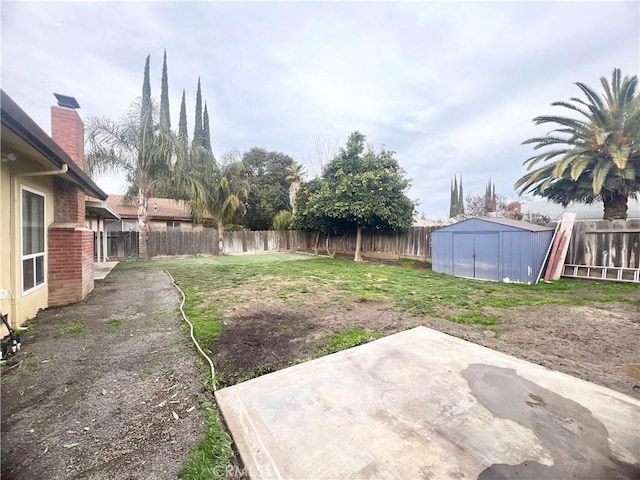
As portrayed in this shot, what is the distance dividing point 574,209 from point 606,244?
573 inches

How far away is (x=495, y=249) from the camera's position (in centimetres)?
835

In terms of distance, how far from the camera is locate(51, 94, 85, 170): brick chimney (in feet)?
19.3

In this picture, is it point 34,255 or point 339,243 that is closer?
point 34,255

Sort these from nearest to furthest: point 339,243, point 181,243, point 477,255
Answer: point 477,255 → point 181,243 → point 339,243

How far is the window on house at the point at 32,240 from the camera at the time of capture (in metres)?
4.10

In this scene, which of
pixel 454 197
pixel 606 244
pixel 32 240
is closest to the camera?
pixel 32 240

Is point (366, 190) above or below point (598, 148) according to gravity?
below

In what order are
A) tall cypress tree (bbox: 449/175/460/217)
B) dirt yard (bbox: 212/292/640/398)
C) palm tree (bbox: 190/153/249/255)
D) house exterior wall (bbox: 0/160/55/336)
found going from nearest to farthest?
dirt yard (bbox: 212/292/640/398) < house exterior wall (bbox: 0/160/55/336) < palm tree (bbox: 190/153/249/255) < tall cypress tree (bbox: 449/175/460/217)

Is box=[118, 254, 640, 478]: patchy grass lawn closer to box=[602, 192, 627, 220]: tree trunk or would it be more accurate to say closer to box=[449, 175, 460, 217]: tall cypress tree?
box=[602, 192, 627, 220]: tree trunk

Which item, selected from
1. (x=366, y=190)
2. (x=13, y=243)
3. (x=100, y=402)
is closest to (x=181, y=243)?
(x=366, y=190)

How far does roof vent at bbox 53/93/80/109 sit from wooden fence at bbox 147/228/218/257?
9973 millimetres

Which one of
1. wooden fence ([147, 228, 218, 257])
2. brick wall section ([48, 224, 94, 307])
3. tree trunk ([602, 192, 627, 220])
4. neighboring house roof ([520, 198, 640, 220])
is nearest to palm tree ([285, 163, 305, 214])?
wooden fence ([147, 228, 218, 257])

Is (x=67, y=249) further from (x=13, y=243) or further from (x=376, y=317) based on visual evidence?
(x=376, y=317)

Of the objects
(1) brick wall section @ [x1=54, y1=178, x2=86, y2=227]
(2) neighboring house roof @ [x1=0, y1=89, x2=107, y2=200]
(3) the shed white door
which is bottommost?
(3) the shed white door
